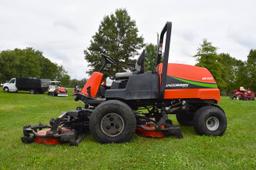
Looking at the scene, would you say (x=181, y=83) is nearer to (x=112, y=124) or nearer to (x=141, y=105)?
(x=141, y=105)

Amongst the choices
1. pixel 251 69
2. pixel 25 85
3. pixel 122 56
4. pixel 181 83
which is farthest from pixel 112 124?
Answer: pixel 251 69

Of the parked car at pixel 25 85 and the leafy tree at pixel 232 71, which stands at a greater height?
the leafy tree at pixel 232 71

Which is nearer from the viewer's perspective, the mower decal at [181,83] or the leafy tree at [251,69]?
the mower decal at [181,83]

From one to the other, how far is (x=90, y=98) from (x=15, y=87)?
3342 centimetres

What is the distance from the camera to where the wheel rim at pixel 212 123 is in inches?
255

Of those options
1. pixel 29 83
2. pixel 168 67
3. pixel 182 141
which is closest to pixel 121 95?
pixel 168 67

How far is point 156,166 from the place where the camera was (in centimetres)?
416

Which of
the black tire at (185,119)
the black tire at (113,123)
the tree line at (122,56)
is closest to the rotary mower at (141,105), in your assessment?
the black tire at (113,123)

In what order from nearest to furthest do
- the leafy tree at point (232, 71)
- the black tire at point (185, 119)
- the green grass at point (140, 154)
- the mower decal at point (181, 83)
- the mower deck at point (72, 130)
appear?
the green grass at point (140, 154), the mower deck at point (72, 130), the mower decal at point (181, 83), the black tire at point (185, 119), the leafy tree at point (232, 71)

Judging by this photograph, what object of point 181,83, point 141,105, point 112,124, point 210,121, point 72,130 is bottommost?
point 72,130

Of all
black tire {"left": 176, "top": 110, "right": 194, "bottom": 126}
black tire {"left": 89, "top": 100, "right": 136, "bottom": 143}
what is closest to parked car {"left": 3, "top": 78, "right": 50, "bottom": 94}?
black tire {"left": 176, "top": 110, "right": 194, "bottom": 126}

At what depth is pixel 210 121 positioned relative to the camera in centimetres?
653

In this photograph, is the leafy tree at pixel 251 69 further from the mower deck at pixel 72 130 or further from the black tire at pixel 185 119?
the mower deck at pixel 72 130

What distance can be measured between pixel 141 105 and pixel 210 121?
1539mm
